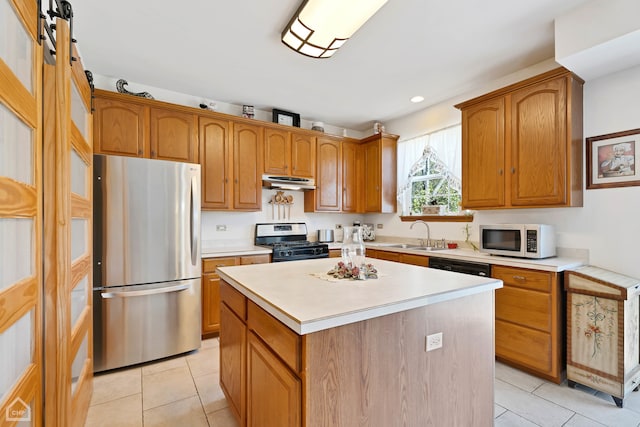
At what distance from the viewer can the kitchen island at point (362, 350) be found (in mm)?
1036

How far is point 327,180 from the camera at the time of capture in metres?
4.22

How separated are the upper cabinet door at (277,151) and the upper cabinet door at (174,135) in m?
0.84

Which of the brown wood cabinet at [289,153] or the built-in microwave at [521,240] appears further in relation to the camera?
the brown wood cabinet at [289,153]

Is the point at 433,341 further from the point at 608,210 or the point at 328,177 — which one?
the point at 328,177

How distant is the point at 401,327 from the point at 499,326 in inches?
71.4

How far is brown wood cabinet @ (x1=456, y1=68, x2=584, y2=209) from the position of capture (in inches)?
94.0

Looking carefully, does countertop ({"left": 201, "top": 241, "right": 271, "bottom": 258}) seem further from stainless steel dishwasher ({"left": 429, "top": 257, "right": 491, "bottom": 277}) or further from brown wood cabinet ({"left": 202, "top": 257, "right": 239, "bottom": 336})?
stainless steel dishwasher ({"left": 429, "top": 257, "right": 491, "bottom": 277})

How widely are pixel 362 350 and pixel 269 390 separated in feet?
1.47

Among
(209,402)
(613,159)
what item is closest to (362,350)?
(209,402)

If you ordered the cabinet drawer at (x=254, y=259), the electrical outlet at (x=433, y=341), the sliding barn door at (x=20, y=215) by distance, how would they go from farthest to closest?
the cabinet drawer at (x=254, y=259) → the electrical outlet at (x=433, y=341) → the sliding barn door at (x=20, y=215)

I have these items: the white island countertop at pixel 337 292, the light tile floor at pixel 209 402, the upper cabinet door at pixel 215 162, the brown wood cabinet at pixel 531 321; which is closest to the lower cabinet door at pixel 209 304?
the light tile floor at pixel 209 402

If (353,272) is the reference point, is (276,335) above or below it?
below

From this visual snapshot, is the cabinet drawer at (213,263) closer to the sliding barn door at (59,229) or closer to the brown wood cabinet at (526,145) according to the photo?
the sliding barn door at (59,229)

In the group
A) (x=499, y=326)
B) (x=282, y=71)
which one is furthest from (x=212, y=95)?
(x=499, y=326)
